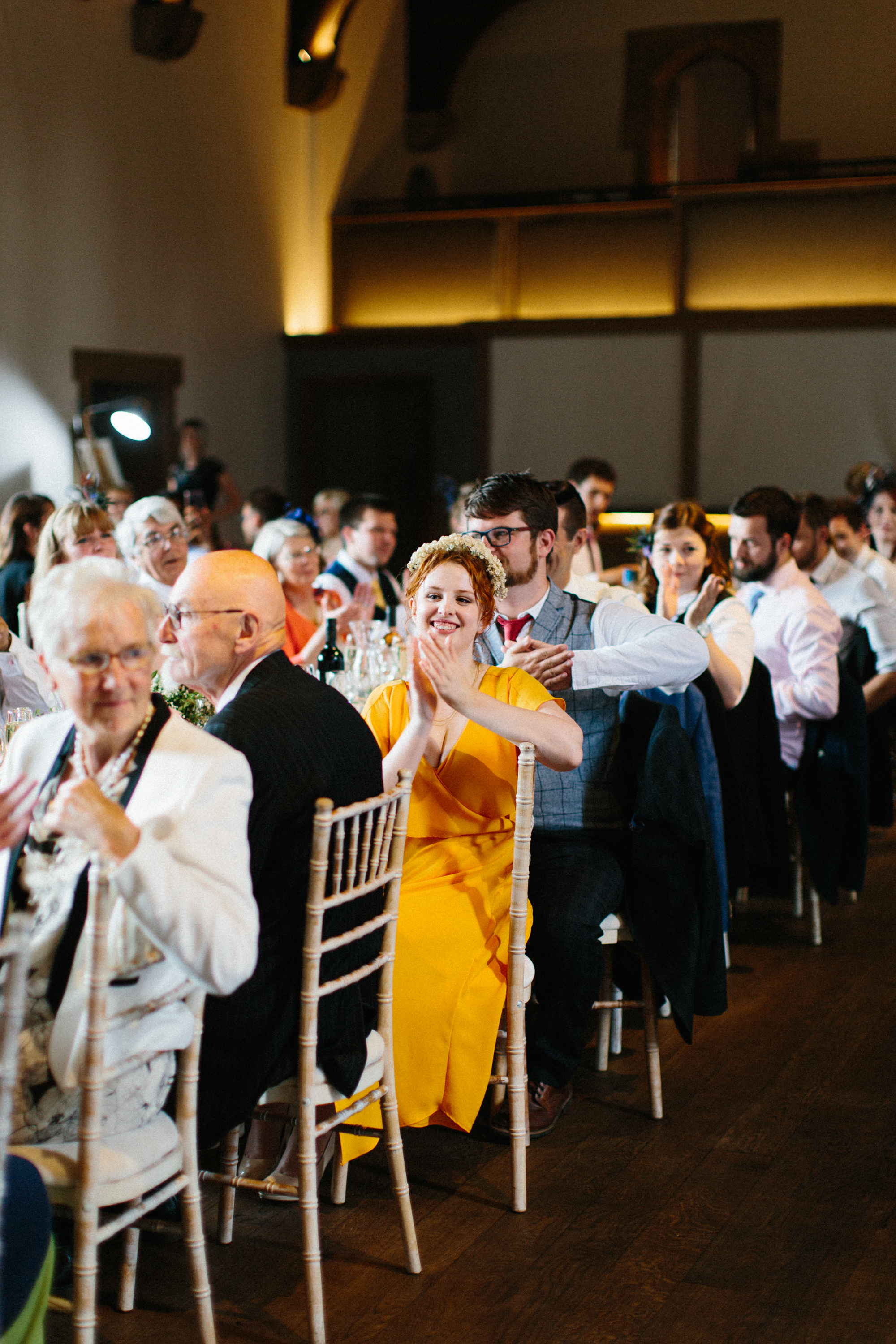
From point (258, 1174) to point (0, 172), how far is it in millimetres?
7128

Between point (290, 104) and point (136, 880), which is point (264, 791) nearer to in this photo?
point (136, 880)

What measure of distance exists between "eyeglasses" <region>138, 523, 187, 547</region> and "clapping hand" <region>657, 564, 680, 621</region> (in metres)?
1.77

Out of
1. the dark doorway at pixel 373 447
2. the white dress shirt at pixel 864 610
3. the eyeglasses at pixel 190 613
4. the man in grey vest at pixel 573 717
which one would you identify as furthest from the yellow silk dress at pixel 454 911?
the dark doorway at pixel 373 447

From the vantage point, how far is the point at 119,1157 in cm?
201

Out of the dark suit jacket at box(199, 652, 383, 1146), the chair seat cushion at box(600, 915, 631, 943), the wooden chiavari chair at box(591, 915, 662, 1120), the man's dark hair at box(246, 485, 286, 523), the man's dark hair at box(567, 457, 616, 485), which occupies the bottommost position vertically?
the wooden chiavari chair at box(591, 915, 662, 1120)

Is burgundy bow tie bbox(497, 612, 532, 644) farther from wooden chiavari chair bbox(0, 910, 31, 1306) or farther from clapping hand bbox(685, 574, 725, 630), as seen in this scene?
wooden chiavari chair bbox(0, 910, 31, 1306)

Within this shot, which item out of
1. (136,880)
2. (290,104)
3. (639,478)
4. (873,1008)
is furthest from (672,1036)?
(290,104)

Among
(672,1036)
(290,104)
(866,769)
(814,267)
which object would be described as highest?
(290,104)

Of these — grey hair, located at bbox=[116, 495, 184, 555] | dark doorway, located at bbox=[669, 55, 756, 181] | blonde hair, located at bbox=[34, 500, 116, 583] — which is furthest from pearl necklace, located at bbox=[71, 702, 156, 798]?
dark doorway, located at bbox=[669, 55, 756, 181]

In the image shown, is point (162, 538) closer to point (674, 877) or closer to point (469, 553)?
point (469, 553)

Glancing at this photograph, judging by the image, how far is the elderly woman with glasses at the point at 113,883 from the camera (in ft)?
6.36

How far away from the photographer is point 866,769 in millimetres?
4617

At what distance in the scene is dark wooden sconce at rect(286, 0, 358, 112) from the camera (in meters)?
11.1

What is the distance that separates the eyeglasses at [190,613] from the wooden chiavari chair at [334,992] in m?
0.40
